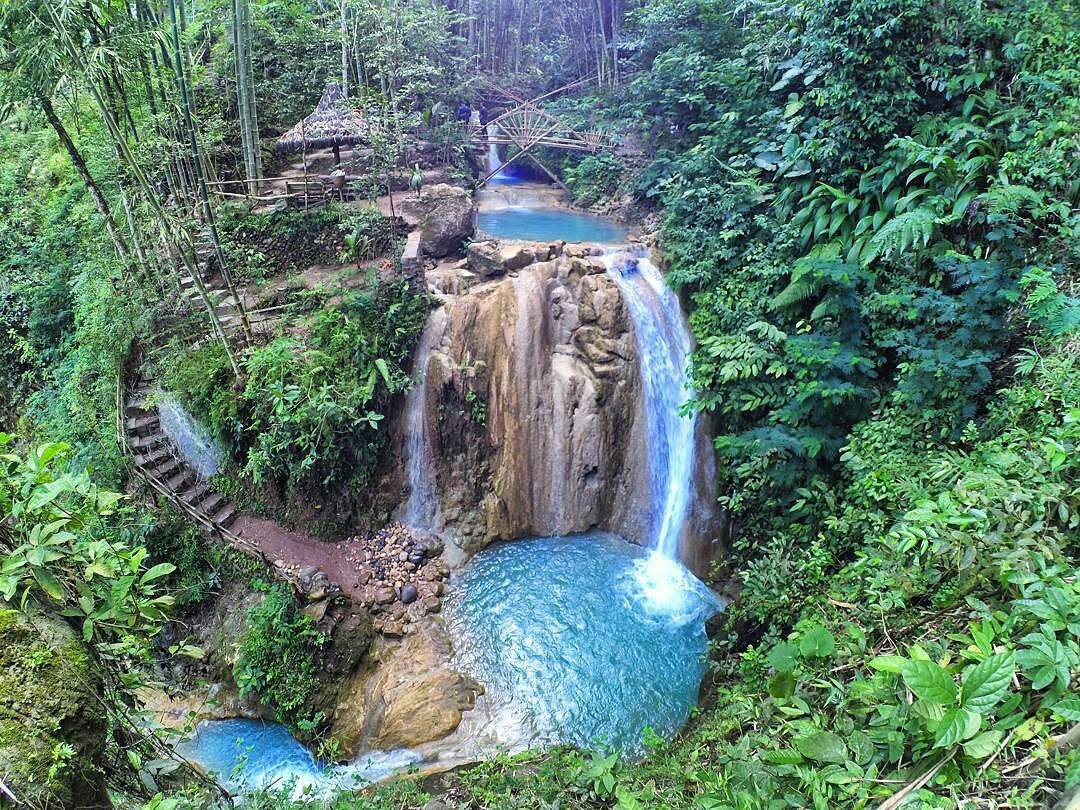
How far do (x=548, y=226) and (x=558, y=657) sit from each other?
10296 mm

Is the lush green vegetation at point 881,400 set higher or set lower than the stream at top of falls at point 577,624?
higher

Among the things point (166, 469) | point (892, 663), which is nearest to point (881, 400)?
point (892, 663)

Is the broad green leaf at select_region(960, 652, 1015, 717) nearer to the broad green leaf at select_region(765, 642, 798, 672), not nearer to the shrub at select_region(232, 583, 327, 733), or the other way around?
the broad green leaf at select_region(765, 642, 798, 672)

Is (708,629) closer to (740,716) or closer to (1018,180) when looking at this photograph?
(740,716)

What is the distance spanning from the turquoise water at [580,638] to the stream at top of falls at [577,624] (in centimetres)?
2

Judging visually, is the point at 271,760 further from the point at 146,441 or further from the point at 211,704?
the point at 146,441

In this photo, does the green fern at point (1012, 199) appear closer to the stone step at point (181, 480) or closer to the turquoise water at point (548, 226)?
the turquoise water at point (548, 226)

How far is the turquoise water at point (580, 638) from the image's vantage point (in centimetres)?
690

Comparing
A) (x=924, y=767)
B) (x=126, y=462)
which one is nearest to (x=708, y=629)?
(x=924, y=767)

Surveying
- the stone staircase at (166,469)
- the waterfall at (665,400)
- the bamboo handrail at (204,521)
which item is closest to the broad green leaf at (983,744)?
the waterfall at (665,400)

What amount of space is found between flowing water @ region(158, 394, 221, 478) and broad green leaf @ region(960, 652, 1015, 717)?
370 inches

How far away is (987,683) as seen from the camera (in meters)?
2.58

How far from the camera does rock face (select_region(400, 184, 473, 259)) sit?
35.6 feet

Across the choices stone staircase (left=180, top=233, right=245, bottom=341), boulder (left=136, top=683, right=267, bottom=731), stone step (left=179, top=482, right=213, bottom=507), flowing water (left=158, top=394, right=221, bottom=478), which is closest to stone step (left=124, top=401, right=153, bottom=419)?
flowing water (left=158, top=394, right=221, bottom=478)
